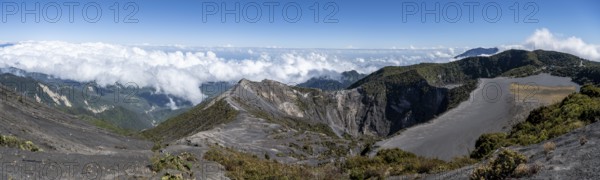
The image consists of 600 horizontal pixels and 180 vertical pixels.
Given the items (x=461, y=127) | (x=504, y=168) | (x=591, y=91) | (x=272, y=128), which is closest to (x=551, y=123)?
(x=591, y=91)

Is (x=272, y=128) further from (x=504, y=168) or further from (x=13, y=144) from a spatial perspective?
(x=504, y=168)

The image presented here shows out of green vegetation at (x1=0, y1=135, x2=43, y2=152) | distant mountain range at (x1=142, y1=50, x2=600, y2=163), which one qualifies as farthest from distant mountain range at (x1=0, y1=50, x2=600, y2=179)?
green vegetation at (x1=0, y1=135, x2=43, y2=152)

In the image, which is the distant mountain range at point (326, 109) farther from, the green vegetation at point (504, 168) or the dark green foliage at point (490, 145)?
the green vegetation at point (504, 168)

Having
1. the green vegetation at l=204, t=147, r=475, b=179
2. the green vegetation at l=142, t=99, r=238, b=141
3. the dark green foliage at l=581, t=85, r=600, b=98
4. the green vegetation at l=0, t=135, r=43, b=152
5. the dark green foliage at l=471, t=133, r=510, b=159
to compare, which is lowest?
the green vegetation at l=142, t=99, r=238, b=141

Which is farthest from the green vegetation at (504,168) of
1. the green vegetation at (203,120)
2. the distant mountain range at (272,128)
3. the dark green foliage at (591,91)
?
the green vegetation at (203,120)

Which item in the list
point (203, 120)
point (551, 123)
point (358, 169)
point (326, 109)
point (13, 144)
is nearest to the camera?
point (13, 144)

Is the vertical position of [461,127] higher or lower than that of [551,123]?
lower

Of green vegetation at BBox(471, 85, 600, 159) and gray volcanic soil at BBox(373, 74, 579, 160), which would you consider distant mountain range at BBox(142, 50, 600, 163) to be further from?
green vegetation at BBox(471, 85, 600, 159)

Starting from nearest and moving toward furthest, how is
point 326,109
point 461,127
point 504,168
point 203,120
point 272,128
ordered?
point 504,168 → point 461,127 → point 272,128 → point 203,120 → point 326,109
